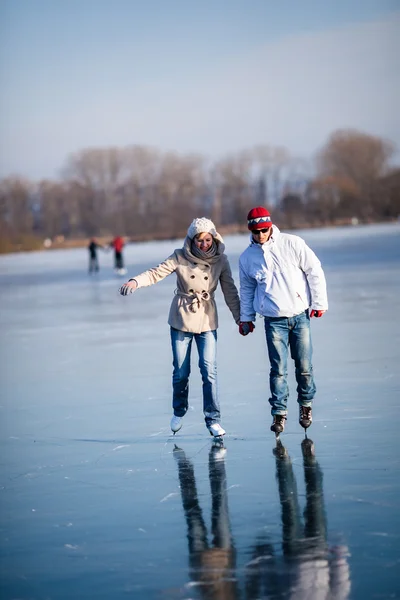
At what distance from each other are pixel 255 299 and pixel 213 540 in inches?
85.5

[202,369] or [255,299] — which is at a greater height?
[255,299]

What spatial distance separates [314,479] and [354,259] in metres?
22.7

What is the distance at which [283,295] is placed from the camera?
565 centimetres

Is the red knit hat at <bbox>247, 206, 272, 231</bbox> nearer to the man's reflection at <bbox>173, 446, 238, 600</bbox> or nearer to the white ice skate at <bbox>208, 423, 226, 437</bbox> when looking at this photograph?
the white ice skate at <bbox>208, 423, 226, 437</bbox>

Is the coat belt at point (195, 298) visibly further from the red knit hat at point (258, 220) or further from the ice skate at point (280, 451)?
the ice skate at point (280, 451)

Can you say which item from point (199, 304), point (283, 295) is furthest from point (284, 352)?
point (199, 304)

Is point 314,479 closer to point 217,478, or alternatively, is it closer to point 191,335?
point 217,478

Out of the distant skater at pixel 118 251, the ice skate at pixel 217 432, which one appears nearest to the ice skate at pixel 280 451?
the ice skate at pixel 217 432

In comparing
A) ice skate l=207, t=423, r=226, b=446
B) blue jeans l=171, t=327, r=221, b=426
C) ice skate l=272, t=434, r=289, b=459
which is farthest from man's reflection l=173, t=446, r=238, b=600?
blue jeans l=171, t=327, r=221, b=426

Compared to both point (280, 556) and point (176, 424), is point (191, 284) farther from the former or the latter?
point (280, 556)

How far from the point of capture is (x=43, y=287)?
935 inches

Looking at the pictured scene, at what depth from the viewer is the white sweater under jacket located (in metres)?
5.66

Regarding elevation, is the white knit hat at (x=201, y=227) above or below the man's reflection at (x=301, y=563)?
above

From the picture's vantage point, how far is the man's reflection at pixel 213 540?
3.38 meters
